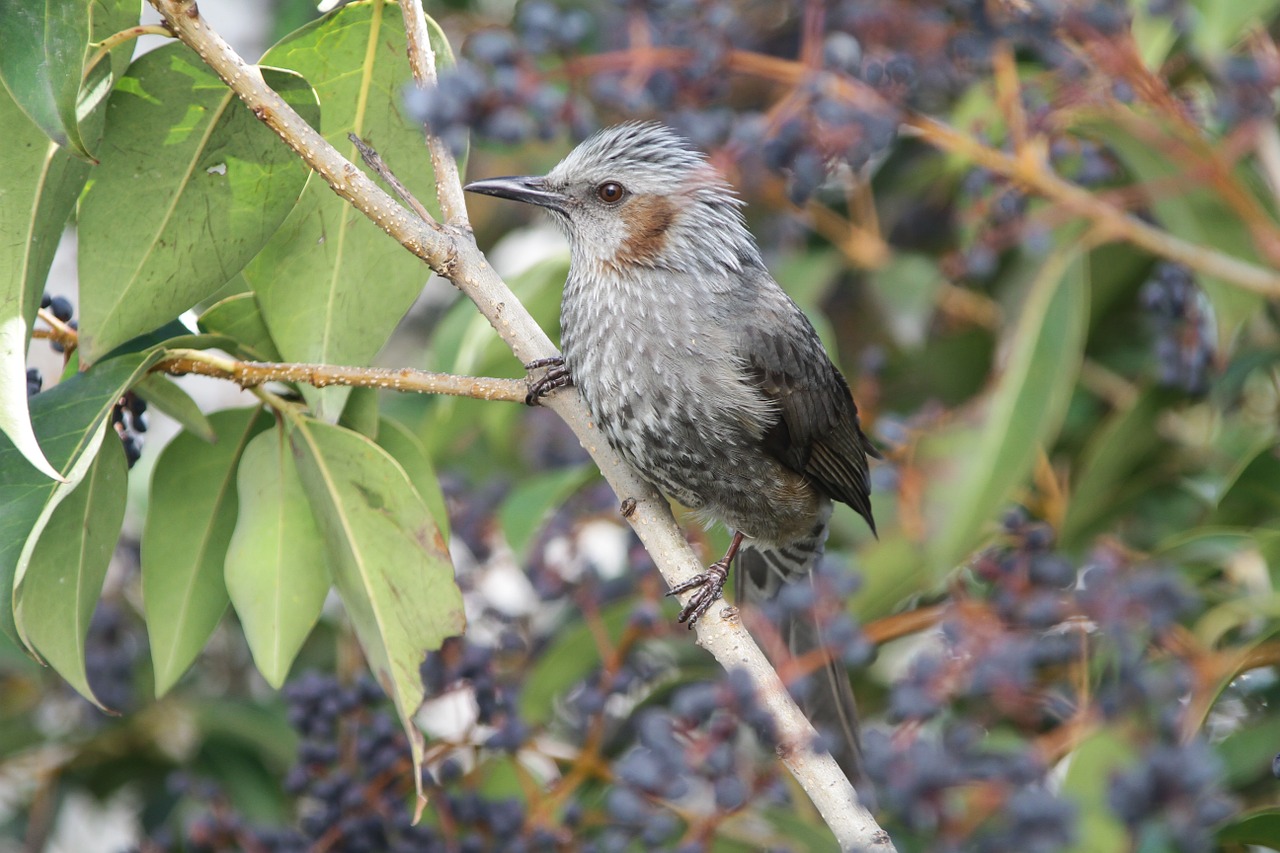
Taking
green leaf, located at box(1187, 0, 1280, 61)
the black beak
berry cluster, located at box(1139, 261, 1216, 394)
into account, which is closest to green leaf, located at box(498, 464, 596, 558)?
the black beak

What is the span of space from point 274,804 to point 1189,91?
345 centimetres

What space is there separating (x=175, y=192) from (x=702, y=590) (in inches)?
50.7

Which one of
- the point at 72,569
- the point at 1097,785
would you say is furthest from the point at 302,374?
the point at 1097,785

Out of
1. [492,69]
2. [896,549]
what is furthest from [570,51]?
[896,549]

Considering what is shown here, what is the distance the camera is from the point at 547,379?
2.89 meters

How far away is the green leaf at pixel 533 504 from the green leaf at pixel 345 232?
87 centimetres

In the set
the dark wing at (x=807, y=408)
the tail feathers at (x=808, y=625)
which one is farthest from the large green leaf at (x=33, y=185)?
the tail feathers at (x=808, y=625)

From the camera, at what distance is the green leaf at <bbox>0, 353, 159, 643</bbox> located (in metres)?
2.04

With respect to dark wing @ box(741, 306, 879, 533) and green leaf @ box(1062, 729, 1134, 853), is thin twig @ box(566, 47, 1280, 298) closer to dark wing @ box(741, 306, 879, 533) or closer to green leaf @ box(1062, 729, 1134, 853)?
dark wing @ box(741, 306, 879, 533)

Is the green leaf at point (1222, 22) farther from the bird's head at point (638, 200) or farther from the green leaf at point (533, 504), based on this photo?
the green leaf at point (533, 504)

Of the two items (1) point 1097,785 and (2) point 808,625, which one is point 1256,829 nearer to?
(1) point 1097,785

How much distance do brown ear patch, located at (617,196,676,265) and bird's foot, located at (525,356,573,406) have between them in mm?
426

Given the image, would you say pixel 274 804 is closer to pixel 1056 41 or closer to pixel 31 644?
pixel 31 644

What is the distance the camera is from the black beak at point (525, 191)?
10.4 feet
